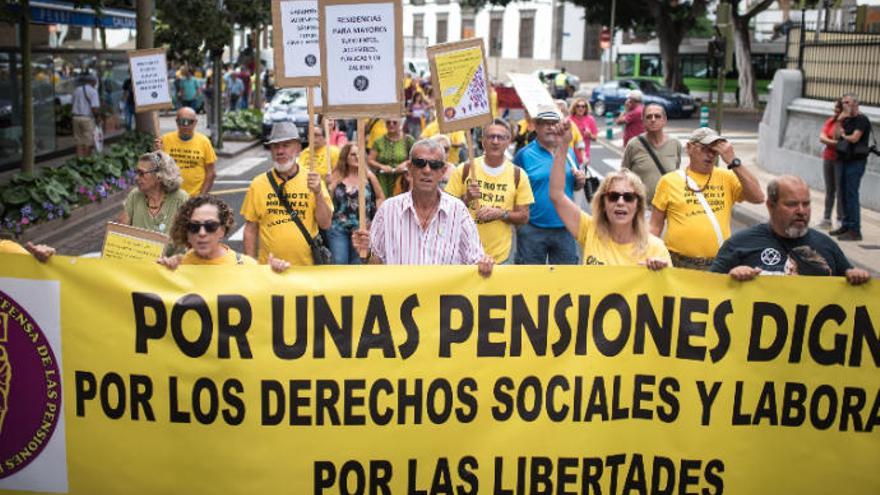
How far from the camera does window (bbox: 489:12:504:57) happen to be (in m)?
82.0

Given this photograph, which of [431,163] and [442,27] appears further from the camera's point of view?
[442,27]

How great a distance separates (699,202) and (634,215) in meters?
1.57

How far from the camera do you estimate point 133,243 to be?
17.6ft

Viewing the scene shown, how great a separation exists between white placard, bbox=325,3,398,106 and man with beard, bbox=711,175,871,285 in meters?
1.98

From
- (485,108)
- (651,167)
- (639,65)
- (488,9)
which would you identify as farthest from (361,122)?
(488,9)

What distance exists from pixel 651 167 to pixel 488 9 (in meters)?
75.9

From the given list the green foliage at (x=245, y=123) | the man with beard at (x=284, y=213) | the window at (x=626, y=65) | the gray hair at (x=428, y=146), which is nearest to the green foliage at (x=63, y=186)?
the man with beard at (x=284, y=213)

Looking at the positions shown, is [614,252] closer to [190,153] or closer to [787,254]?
[787,254]

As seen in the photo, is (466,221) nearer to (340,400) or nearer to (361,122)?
(361,122)

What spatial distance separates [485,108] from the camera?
6852 millimetres

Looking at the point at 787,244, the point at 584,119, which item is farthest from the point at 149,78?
the point at 787,244

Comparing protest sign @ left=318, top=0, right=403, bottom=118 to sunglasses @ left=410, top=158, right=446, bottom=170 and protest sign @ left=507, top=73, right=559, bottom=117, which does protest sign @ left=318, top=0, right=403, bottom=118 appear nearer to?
sunglasses @ left=410, top=158, right=446, bottom=170

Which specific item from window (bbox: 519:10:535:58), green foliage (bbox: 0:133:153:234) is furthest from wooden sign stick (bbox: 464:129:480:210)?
window (bbox: 519:10:535:58)

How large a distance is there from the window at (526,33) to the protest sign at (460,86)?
2937 inches
